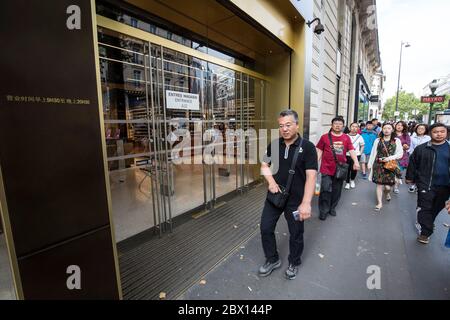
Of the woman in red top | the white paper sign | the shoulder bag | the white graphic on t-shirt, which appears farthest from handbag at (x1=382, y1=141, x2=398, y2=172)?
the white paper sign

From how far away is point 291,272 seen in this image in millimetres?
2725

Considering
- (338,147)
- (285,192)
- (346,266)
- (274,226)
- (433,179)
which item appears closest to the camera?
(285,192)

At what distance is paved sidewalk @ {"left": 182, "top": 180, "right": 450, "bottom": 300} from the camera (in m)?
2.50

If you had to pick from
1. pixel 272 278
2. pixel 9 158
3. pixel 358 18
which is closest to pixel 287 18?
pixel 272 278

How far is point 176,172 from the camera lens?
23.7 feet

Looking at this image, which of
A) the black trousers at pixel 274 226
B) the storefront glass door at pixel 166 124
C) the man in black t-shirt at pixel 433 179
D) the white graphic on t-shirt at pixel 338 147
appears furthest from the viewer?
the white graphic on t-shirt at pixel 338 147

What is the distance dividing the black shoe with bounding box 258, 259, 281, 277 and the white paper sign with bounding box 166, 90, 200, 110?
291 centimetres

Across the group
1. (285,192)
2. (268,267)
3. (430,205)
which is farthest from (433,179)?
(268,267)

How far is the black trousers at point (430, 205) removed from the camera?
342 cm

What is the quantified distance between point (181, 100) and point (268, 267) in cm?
308

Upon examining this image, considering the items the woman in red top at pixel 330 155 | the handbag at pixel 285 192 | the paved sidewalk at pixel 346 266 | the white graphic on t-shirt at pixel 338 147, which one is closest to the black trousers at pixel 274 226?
the handbag at pixel 285 192

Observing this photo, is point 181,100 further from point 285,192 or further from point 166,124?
point 285,192

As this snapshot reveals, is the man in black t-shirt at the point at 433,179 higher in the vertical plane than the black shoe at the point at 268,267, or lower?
higher

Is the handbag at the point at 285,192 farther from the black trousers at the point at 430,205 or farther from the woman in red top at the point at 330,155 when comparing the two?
the black trousers at the point at 430,205
